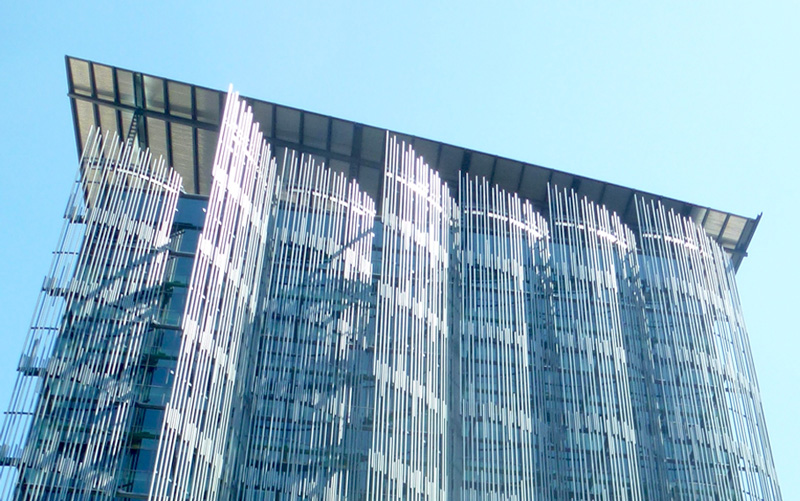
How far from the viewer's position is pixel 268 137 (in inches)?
2918

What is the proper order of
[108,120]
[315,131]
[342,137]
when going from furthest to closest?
[108,120]
[342,137]
[315,131]

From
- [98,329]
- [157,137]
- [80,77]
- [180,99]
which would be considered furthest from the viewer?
[157,137]

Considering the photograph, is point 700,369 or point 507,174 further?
point 507,174

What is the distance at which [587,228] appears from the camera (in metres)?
72.1

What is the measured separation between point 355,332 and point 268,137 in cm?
2027

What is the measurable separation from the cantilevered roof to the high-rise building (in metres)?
0.20

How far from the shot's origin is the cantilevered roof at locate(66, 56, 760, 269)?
7275cm

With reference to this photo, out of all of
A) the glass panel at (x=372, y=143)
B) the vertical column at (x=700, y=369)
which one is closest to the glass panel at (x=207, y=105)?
the glass panel at (x=372, y=143)

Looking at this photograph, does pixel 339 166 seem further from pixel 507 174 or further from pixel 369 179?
pixel 507 174

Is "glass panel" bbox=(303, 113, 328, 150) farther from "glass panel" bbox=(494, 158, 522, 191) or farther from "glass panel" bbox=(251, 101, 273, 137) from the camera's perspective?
"glass panel" bbox=(494, 158, 522, 191)

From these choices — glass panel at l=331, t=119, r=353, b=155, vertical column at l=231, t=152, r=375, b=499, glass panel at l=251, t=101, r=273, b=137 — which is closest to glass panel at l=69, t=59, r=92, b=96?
glass panel at l=251, t=101, r=273, b=137

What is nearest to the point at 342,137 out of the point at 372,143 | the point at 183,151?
the point at 372,143

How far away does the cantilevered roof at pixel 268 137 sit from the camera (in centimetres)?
7275

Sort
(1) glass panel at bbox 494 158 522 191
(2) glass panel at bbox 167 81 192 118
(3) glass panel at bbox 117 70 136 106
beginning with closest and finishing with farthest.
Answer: (3) glass panel at bbox 117 70 136 106
(2) glass panel at bbox 167 81 192 118
(1) glass panel at bbox 494 158 522 191
